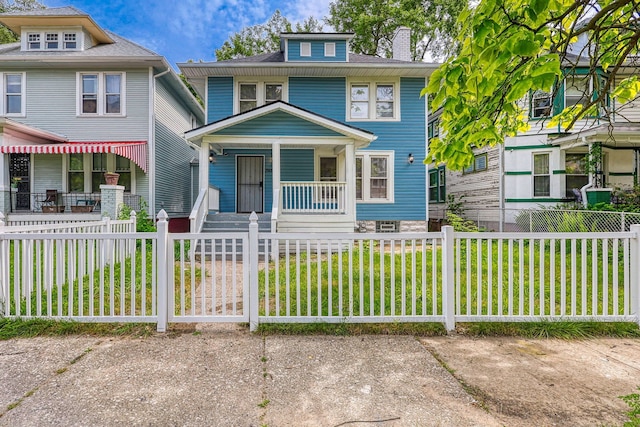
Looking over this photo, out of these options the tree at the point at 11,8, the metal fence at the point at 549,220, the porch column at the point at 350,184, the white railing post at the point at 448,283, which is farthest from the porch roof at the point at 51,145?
the tree at the point at 11,8

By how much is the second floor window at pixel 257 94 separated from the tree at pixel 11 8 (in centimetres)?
1604

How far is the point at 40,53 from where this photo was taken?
1162 cm

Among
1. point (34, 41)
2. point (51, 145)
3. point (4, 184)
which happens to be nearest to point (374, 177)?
point (51, 145)

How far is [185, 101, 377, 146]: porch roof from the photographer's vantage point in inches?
353

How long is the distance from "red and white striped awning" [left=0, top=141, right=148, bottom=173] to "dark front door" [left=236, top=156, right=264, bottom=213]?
3.21 meters

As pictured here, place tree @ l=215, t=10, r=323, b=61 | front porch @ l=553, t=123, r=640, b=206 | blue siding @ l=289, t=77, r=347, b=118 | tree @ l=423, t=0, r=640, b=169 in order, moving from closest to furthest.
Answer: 1. tree @ l=423, t=0, r=640, b=169
2. front porch @ l=553, t=123, r=640, b=206
3. blue siding @ l=289, t=77, r=347, b=118
4. tree @ l=215, t=10, r=323, b=61

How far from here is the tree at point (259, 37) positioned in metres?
23.7

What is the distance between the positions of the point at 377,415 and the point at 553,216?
10182 millimetres

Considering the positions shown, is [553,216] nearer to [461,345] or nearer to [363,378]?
[461,345]

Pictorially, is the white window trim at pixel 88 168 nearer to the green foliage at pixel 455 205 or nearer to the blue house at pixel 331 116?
the blue house at pixel 331 116

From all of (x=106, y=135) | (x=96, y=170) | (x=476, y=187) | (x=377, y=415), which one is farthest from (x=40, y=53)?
(x=476, y=187)

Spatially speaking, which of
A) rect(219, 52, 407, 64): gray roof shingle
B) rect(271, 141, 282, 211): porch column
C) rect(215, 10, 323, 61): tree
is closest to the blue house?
rect(219, 52, 407, 64): gray roof shingle

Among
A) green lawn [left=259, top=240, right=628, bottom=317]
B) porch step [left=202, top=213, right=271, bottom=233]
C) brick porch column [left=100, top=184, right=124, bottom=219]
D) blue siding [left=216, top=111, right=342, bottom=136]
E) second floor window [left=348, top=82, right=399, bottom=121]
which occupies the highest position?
second floor window [left=348, top=82, right=399, bottom=121]

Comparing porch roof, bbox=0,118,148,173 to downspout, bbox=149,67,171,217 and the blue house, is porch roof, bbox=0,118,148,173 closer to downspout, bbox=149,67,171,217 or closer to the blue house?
downspout, bbox=149,67,171,217
